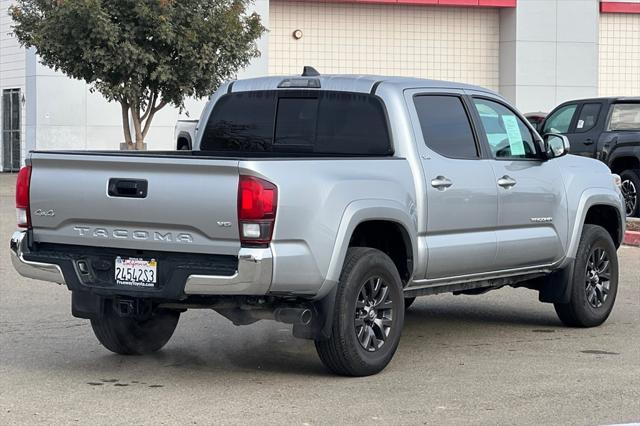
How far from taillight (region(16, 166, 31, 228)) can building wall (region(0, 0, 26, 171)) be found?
27.6 meters

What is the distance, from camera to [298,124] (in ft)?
30.2

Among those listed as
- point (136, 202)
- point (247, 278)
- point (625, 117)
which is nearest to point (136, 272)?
point (136, 202)

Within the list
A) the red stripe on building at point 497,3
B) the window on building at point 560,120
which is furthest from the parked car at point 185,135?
the red stripe on building at point 497,3

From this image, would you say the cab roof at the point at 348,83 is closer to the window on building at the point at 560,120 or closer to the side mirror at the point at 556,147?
the side mirror at the point at 556,147

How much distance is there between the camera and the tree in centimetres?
2564

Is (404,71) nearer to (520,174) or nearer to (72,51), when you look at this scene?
(72,51)

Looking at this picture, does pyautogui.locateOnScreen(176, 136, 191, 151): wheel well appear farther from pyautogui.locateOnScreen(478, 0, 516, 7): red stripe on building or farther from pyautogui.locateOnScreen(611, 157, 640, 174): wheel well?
pyautogui.locateOnScreen(478, 0, 516, 7): red stripe on building

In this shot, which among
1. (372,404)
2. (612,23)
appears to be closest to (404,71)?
(612,23)

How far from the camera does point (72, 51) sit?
26234 millimetres

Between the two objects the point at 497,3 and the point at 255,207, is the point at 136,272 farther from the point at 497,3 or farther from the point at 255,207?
the point at 497,3

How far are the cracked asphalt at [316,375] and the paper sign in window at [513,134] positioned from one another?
1467 mm

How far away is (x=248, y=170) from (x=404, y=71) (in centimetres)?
2873

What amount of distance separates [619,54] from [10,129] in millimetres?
17981

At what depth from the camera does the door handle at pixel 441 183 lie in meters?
8.84
